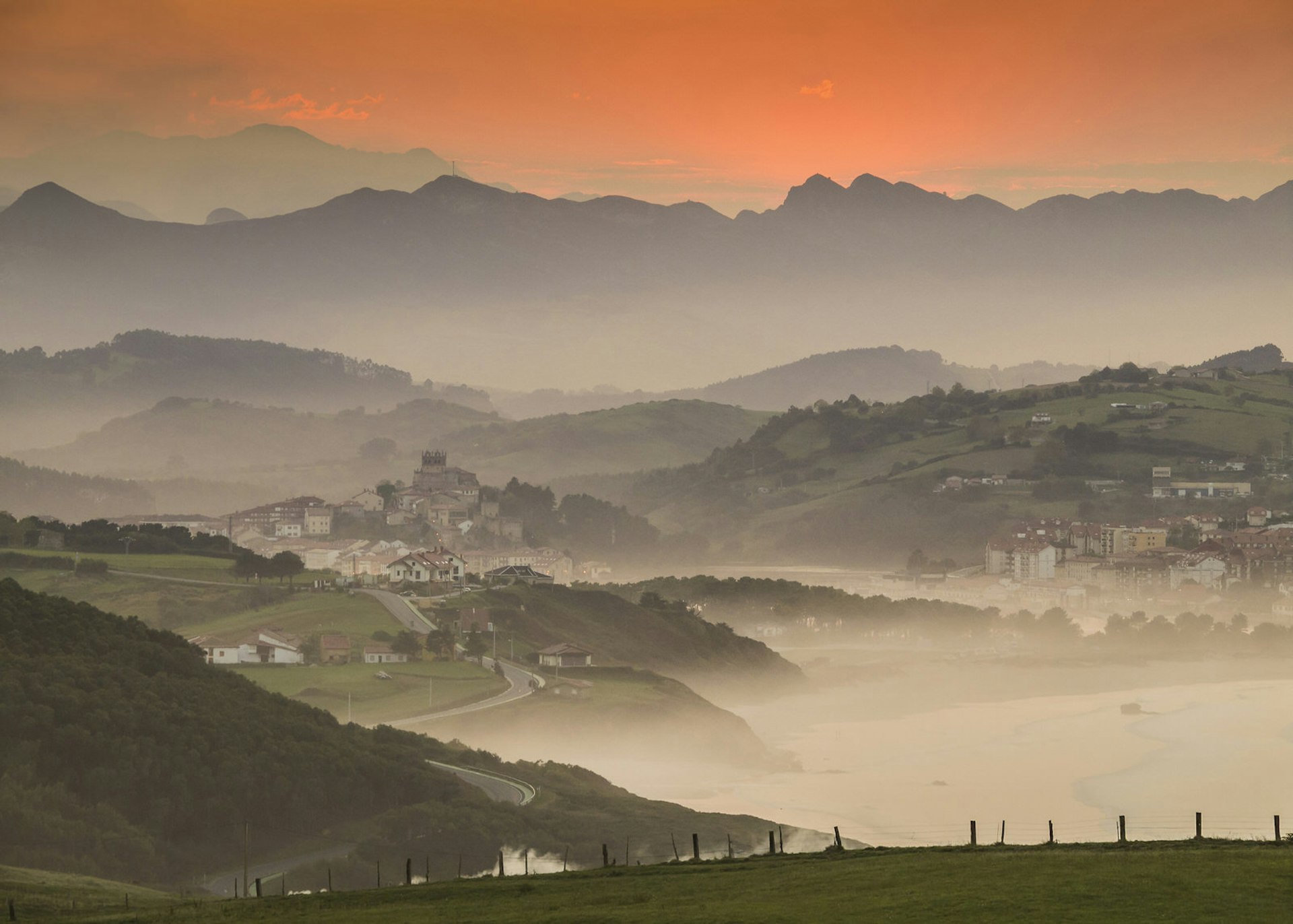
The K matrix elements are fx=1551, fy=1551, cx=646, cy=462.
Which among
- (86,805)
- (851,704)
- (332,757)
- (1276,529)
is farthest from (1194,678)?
(86,805)

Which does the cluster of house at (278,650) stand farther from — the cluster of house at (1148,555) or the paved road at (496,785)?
the cluster of house at (1148,555)

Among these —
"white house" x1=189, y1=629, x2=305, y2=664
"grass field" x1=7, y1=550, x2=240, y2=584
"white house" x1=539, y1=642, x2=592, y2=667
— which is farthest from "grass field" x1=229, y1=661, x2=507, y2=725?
"grass field" x1=7, y1=550, x2=240, y2=584

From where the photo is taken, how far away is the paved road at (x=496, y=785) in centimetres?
6041

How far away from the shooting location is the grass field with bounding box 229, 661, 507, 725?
80.1 m

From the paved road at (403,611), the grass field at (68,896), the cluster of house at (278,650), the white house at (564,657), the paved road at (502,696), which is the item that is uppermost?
the paved road at (403,611)

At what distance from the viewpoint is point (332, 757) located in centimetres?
5978

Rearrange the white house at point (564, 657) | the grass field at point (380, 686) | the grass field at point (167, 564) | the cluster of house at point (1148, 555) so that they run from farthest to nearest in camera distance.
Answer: the cluster of house at point (1148, 555), the grass field at point (167, 564), the white house at point (564, 657), the grass field at point (380, 686)

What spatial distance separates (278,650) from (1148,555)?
111m

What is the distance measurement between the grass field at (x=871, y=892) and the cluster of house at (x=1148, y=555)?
429 feet

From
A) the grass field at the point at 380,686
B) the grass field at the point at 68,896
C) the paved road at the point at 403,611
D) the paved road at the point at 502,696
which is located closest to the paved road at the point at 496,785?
the paved road at the point at 502,696

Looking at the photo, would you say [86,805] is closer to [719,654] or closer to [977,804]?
[977,804]

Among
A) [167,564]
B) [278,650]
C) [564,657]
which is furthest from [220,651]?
[167,564]

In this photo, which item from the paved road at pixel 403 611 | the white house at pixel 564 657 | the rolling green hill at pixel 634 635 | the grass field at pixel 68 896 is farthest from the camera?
the rolling green hill at pixel 634 635

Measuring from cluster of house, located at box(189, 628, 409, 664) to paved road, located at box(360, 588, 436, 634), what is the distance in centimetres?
702
